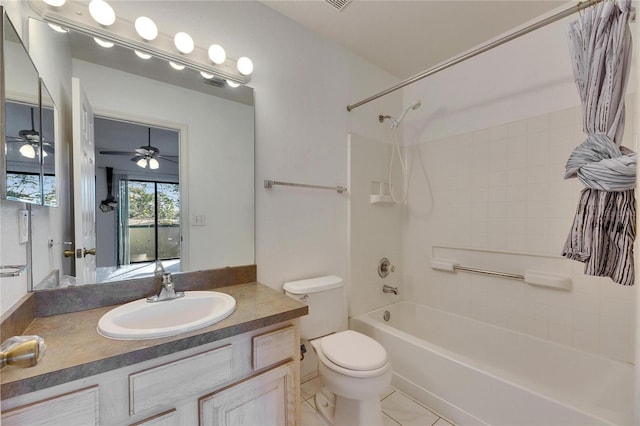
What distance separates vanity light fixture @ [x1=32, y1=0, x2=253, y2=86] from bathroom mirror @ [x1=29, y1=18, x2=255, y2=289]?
4cm

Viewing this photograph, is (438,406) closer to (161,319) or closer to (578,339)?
(578,339)

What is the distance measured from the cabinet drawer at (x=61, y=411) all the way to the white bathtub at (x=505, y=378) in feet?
5.23

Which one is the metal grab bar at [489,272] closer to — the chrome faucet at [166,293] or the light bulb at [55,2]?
the chrome faucet at [166,293]

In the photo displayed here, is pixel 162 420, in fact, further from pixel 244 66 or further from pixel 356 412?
pixel 244 66

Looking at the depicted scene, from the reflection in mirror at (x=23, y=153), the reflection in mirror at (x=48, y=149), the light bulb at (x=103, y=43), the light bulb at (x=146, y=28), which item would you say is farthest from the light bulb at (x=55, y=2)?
the reflection in mirror at (x=23, y=153)

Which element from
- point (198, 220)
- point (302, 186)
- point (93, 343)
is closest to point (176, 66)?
point (198, 220)

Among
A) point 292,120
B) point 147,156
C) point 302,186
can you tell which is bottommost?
point 302,186

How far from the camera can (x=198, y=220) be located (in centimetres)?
142

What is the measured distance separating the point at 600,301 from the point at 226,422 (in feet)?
6.76

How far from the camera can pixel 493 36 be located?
1956 millimetres

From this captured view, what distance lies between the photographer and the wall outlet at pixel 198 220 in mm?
1403

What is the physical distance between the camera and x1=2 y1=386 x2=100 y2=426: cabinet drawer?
0.62 metres

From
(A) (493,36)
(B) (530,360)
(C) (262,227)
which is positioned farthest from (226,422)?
(A) (493,36)

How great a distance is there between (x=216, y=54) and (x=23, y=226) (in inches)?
44.3
